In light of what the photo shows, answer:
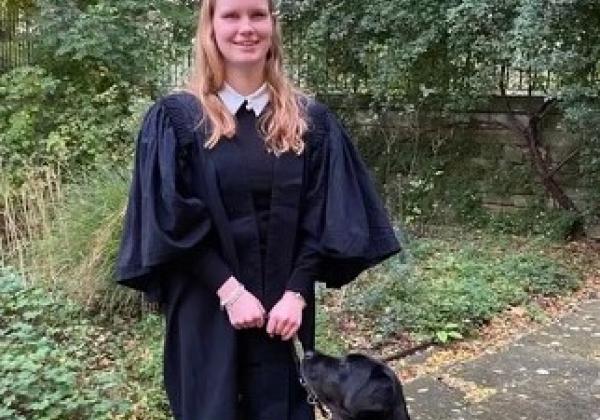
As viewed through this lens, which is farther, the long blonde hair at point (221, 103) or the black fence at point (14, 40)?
the black fence at point (14, 40)

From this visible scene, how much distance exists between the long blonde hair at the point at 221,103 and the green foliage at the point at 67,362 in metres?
1.80

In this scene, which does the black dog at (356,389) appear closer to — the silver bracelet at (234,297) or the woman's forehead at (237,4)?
the silver bracelet at (234,297)

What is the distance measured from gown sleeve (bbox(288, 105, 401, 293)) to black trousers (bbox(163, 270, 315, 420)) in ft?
0.68

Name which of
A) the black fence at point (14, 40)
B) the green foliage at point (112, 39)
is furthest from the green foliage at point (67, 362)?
the black fence at point (14, 40)

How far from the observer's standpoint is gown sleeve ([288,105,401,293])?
2352 millimetres

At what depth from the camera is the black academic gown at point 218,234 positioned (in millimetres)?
2273

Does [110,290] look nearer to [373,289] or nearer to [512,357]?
[373,289]

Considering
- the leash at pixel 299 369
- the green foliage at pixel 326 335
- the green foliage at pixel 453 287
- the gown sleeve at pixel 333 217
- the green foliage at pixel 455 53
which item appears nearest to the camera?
the gown sleeve at pixel 333 217

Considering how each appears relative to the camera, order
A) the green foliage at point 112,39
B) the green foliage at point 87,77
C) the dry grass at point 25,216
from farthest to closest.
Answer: the green foliage at point 112,39 < the green foliage at point 87,77 < the dry grass at point 25,216

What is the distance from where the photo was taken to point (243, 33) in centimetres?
226

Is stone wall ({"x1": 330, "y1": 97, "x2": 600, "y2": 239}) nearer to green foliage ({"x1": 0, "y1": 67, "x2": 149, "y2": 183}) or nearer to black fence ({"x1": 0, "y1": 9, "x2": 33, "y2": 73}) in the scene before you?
green foliage ({"x1": 0, "y1": 67, "x2": 149, "y2": 183})

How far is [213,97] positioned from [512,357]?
3.31 m

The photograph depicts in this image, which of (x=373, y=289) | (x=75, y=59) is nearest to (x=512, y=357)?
(x=373, y=289)

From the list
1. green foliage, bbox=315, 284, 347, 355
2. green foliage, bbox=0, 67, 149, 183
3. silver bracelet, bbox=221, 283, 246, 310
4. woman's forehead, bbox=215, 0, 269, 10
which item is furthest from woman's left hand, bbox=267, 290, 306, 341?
green foliage, bbox=0, 67, 149, 183
